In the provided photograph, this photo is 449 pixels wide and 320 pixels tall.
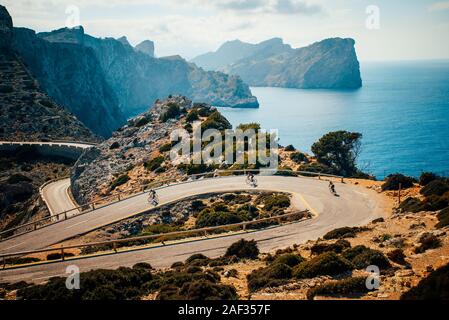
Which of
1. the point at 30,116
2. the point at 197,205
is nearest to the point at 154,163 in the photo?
the point at 197,205

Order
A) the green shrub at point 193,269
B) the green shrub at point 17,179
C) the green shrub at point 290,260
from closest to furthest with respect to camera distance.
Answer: the green shrub at point 290,260, the green shrub at point 193,269, the green shrub at point 17,179

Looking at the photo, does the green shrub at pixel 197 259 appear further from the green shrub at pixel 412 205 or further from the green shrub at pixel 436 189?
the green shrub at pixel 436 189

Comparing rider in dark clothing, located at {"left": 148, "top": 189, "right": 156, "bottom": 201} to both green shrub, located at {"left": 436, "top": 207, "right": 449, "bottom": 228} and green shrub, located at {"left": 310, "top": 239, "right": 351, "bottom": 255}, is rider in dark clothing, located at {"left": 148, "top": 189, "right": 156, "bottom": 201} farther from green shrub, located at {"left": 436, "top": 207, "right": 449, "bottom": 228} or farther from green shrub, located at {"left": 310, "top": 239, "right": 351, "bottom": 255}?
green shrub, located at {"left": 436, "top": 207, "right": 449, "bottom": 228}

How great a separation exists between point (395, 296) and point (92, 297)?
1084 cm

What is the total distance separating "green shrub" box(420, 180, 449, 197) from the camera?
3284cm

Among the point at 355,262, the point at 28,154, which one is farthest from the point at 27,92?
the point at 355,262

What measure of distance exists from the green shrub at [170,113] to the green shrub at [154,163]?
16841 millimetres

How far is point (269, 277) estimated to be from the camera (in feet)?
60.8

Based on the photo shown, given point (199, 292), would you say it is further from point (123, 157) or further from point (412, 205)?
point (123, 157)

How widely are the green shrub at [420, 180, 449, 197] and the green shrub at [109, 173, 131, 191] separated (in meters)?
35.9

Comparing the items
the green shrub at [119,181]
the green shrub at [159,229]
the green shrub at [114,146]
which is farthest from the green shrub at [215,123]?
the green shrub at [159,229]

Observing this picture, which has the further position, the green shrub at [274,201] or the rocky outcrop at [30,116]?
the rocky outcrop at [30,116]

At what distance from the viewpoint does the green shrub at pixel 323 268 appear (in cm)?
1828

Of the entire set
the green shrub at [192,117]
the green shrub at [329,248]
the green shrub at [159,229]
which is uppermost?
the green shrub at [192,117]
